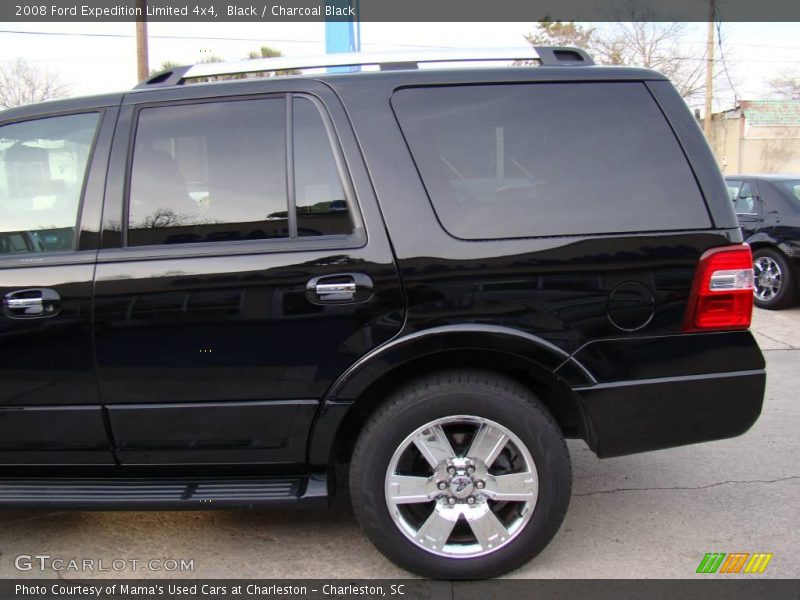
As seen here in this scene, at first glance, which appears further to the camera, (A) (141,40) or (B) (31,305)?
(A) (141,40)

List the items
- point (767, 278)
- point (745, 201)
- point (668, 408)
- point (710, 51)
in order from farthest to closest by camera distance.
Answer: point (710, 51)
point (745, 201)
point (767, 278)
point (668, 408)

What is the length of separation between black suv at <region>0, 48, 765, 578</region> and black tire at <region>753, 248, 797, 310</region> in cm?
610

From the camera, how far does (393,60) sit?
2652 millimetres

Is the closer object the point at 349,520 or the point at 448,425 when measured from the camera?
the point at 448,425

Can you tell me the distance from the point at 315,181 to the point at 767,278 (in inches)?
289

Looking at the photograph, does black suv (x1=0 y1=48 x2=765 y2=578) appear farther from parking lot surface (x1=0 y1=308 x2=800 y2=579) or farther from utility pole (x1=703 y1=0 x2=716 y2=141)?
utility pole (x1=703 y1=0 x2=716 y2=141)

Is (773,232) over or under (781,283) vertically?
over

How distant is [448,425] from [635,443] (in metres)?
0.76

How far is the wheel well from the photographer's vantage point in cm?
248

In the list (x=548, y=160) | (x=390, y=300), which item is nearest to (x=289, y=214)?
(x=390, y=300)

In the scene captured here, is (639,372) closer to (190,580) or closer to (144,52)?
(190,580)

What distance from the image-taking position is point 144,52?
538 inches

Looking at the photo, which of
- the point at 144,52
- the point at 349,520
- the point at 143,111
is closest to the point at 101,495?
the point at 349,520

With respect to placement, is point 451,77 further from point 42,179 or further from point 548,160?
point 42,179
